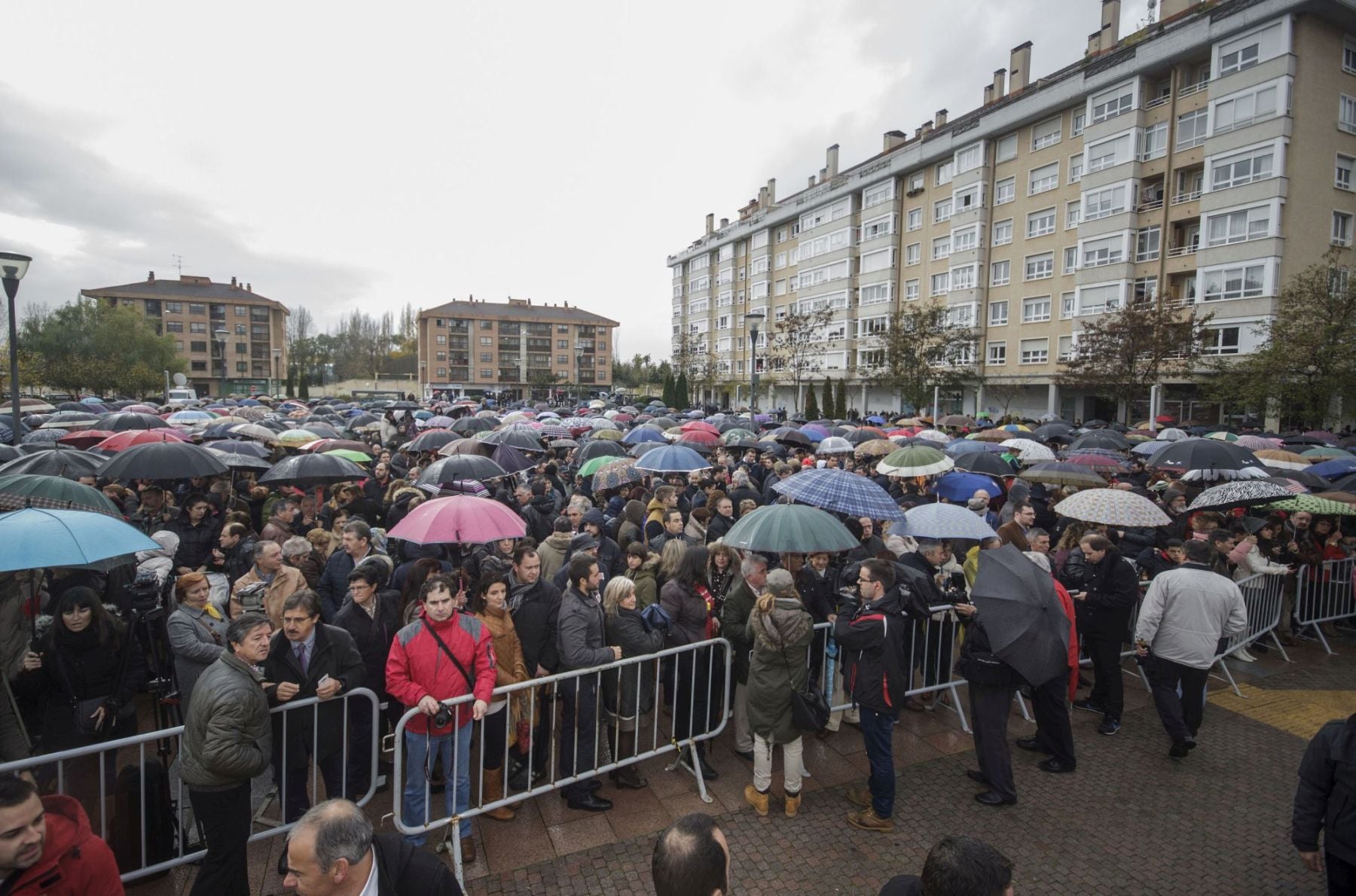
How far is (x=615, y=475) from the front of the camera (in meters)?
10.0

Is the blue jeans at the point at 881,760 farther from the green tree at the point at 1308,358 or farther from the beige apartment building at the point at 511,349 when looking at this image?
the beige apartment building at the point at 511,349

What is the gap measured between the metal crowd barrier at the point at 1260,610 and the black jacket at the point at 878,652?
16.1ft

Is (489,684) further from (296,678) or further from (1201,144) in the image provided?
(1201,144)

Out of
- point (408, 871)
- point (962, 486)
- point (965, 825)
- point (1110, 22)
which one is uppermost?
point (1110, 22)

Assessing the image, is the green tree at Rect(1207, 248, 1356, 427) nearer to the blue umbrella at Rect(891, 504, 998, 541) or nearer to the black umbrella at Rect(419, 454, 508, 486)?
the blue umbrella at Rect(891, 504, 998, 541)

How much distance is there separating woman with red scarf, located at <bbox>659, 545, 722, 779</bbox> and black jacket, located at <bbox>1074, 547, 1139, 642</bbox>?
11.7 ft

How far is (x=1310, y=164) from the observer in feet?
94.7

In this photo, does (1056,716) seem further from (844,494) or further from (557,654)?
(557,654)

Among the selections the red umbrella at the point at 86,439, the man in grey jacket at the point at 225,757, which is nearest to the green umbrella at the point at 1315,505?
the man in grey jacket at the point at 225,757

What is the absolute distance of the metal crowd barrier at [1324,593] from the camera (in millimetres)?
7887

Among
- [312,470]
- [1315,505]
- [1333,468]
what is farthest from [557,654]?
[1333,468]

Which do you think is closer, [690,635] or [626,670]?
[626,670]

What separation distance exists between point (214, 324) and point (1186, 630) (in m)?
110

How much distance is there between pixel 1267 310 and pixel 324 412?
39.8 metres
